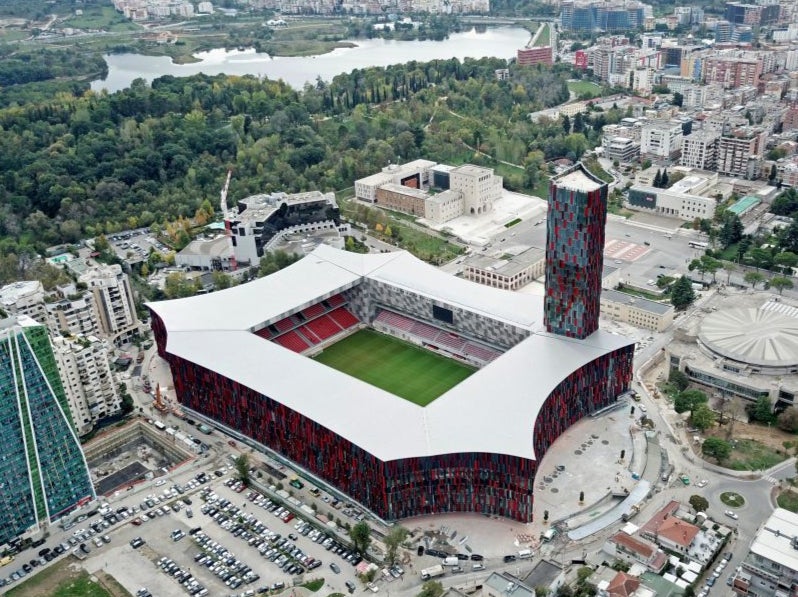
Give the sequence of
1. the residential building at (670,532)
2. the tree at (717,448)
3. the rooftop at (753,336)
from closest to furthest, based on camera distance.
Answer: the residential building at (670,532) → the tree at (717,448) → the rooftop at (753,336)

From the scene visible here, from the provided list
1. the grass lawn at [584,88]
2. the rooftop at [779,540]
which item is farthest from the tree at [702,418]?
the grass lawn at [584,88]

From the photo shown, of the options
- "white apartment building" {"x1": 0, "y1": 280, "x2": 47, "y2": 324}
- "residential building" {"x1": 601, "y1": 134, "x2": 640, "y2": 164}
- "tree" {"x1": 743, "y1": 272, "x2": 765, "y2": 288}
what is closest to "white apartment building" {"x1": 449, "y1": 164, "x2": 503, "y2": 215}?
"residential building" {"x1": 601, "y1": 134, "x2": 640, "y2": 164}

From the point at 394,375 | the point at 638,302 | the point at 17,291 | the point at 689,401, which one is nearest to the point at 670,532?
the point at 689,401

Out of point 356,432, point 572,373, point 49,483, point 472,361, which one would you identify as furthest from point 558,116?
point 49,483

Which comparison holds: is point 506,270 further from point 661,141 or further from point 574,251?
point 661,141

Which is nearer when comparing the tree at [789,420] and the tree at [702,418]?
the tree at [702,418]

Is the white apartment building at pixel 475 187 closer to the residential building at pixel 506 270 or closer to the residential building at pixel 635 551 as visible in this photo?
the residential building at pixel 506 270

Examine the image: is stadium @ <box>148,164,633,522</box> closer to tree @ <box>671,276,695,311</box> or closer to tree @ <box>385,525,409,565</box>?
tree @ <box>385,525,409,565</box>
